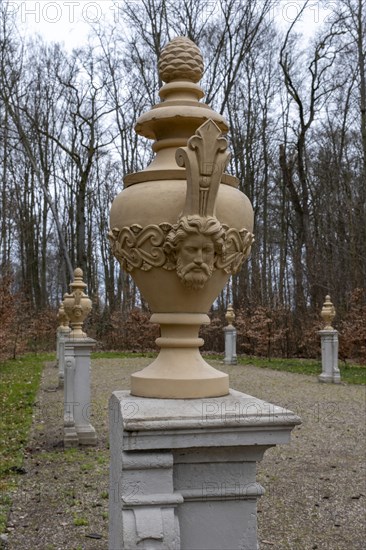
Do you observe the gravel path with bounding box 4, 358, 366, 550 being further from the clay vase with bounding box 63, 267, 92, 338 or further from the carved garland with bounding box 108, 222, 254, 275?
the carved garland with bounding box 108, 222, 254, 275

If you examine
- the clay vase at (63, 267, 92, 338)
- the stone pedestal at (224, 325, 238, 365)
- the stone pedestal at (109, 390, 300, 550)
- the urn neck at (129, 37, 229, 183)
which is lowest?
the stone pedestal at (224, 325, 238, 365)

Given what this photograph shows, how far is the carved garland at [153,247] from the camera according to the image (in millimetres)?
1899

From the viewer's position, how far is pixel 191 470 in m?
1.80

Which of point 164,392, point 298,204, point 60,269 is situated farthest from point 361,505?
point 60,269

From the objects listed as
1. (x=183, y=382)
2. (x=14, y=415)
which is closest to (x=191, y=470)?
(x=183, y=382)

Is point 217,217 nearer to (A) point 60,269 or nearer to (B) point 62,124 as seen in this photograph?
(B) point 62,124

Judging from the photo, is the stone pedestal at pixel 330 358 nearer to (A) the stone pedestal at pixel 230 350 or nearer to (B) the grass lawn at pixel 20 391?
(B) the grass lawn at pixel 20 391

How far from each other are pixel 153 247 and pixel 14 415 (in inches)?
277

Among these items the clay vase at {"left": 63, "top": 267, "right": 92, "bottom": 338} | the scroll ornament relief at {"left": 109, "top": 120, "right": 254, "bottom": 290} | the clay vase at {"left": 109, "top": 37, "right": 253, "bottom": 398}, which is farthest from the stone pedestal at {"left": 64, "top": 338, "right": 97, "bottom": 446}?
the scroll ornament relief at {"left": 109, "top": 120, "right": 254, "bottom": 290}

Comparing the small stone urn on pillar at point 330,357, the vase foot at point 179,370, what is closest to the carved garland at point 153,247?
the vase foot at point 179,370

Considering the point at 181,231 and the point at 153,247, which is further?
the point at 153,247

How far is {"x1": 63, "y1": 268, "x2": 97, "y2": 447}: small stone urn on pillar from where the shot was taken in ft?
21.4

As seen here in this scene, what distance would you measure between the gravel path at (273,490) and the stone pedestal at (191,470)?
2281mm

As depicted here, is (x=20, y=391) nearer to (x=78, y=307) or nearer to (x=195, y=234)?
(x=78, y=307)
